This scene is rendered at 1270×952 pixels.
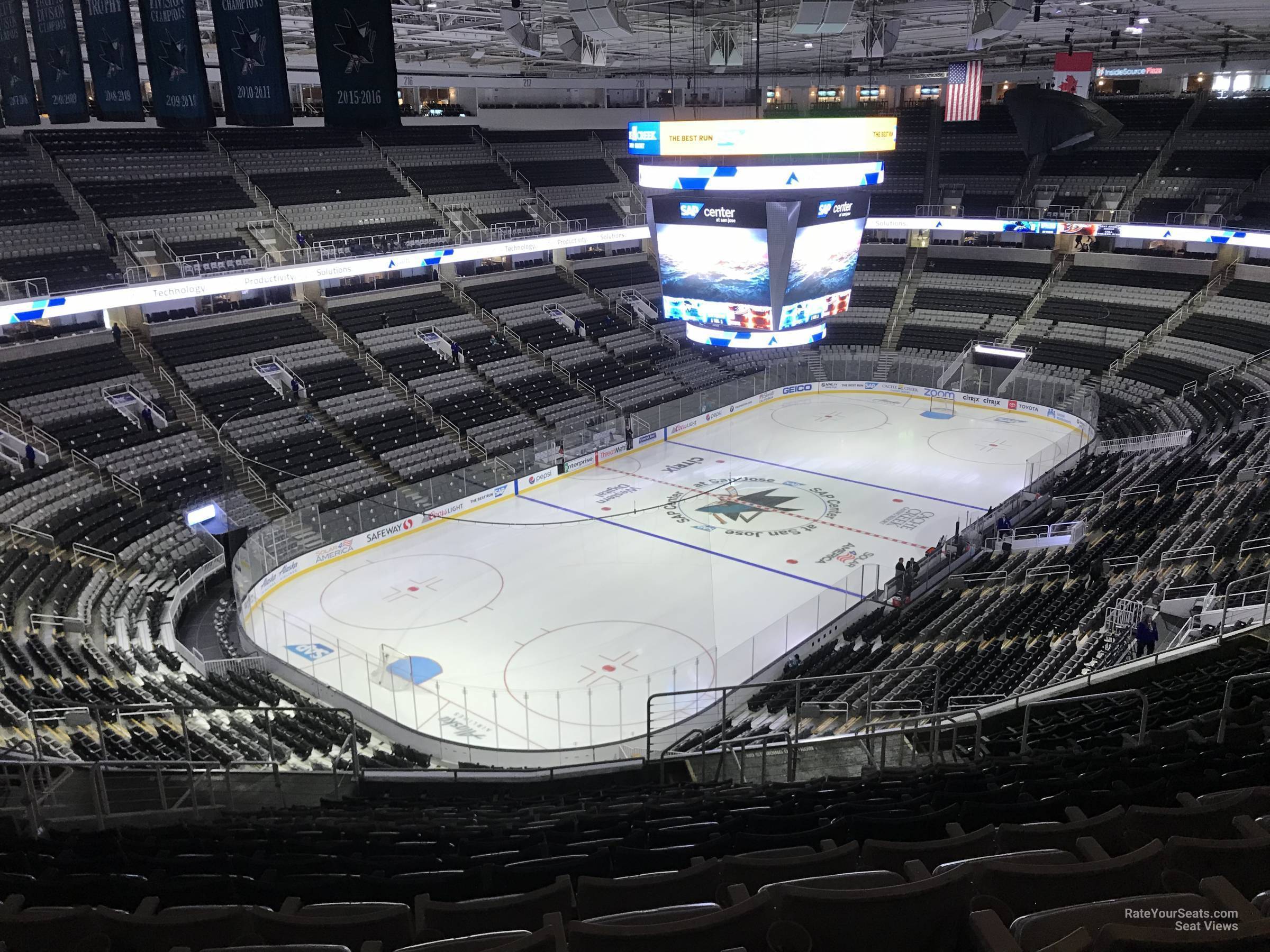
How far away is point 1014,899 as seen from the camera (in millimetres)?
2791

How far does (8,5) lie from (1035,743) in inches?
601

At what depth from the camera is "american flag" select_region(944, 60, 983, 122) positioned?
2684 centimetres

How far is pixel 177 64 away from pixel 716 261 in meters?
11.6

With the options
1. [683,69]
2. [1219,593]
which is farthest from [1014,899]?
[683,69]

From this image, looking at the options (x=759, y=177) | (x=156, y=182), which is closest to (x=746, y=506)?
(x=759, y=177)

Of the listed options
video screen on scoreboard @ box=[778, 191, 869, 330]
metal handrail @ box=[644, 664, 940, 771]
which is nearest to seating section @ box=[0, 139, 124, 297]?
video screen on scoreboard @ box=[778, 191, 869, 330]

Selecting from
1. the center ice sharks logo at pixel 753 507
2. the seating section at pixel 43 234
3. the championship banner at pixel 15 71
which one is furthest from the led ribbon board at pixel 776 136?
the seating section at pixel 43 234

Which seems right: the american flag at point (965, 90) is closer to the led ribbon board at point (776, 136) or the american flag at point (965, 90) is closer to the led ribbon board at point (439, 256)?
the led ribbon board at point (439, 256)

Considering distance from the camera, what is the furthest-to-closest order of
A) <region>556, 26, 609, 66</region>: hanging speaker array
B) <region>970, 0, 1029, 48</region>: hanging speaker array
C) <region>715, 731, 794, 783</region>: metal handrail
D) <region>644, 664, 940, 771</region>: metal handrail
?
<region>556, 26, 609, 66</region>: hanging speaker array, <region>970, 0, 1029, 48</region>: hanging speaker array, <region>644, 664, 940, 771</region>: metal handrail, <region>715, 731, 794, 783</region>: metal handrail

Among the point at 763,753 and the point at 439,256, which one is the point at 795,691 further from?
the point at 439,256

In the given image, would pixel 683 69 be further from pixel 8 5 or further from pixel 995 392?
pixel 8 5

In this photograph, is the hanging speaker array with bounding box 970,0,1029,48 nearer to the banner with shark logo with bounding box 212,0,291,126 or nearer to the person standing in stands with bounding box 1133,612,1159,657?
the person standing in stands with bounding box 1133,612,1159,657

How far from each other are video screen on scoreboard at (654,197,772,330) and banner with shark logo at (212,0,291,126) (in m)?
10.9

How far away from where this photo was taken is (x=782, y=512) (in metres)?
23.1
